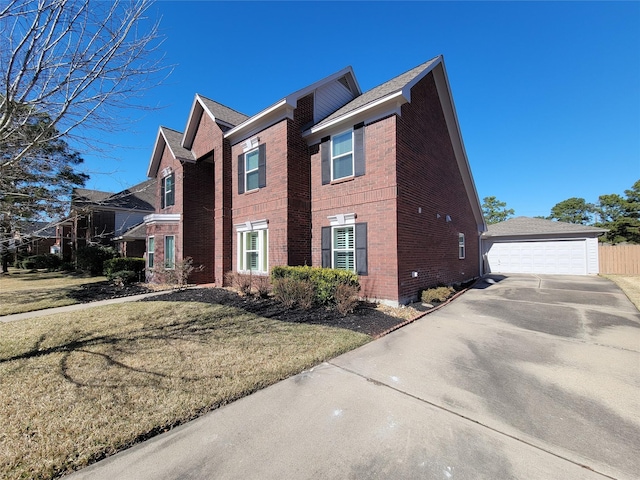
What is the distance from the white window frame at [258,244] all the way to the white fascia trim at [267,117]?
12.8ft

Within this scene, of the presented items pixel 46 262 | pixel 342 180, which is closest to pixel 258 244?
pixel 342 180

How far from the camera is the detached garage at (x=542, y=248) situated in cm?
1792

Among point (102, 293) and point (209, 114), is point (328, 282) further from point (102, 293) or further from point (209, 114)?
point (209, 114)

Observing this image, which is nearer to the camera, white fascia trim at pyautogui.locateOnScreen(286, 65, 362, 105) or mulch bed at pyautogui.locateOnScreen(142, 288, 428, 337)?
mulch bed at pyautogui.locateOnScreen(142, 288, 428, 337)

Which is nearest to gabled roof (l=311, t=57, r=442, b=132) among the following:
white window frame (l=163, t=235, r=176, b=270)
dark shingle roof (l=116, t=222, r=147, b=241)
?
white window frame (l=163, t=235, r=176, b=270)

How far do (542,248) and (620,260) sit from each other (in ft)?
14.2

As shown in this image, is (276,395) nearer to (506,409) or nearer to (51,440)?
(51,440)

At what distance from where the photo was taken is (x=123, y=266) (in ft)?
51.6

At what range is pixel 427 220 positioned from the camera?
413 inches

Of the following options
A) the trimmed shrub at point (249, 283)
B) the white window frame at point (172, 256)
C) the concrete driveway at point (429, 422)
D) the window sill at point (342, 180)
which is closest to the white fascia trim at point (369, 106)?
the window sill at point (342, 180)

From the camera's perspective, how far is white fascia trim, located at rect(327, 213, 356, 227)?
30.7 ft

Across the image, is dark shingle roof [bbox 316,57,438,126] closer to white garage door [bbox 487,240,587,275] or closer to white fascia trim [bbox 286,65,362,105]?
white fascia trim [bbox 286,65,362,105]

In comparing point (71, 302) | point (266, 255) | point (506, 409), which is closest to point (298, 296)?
point (266, 255)

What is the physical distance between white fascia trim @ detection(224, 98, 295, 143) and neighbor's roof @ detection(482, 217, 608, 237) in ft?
58.1
